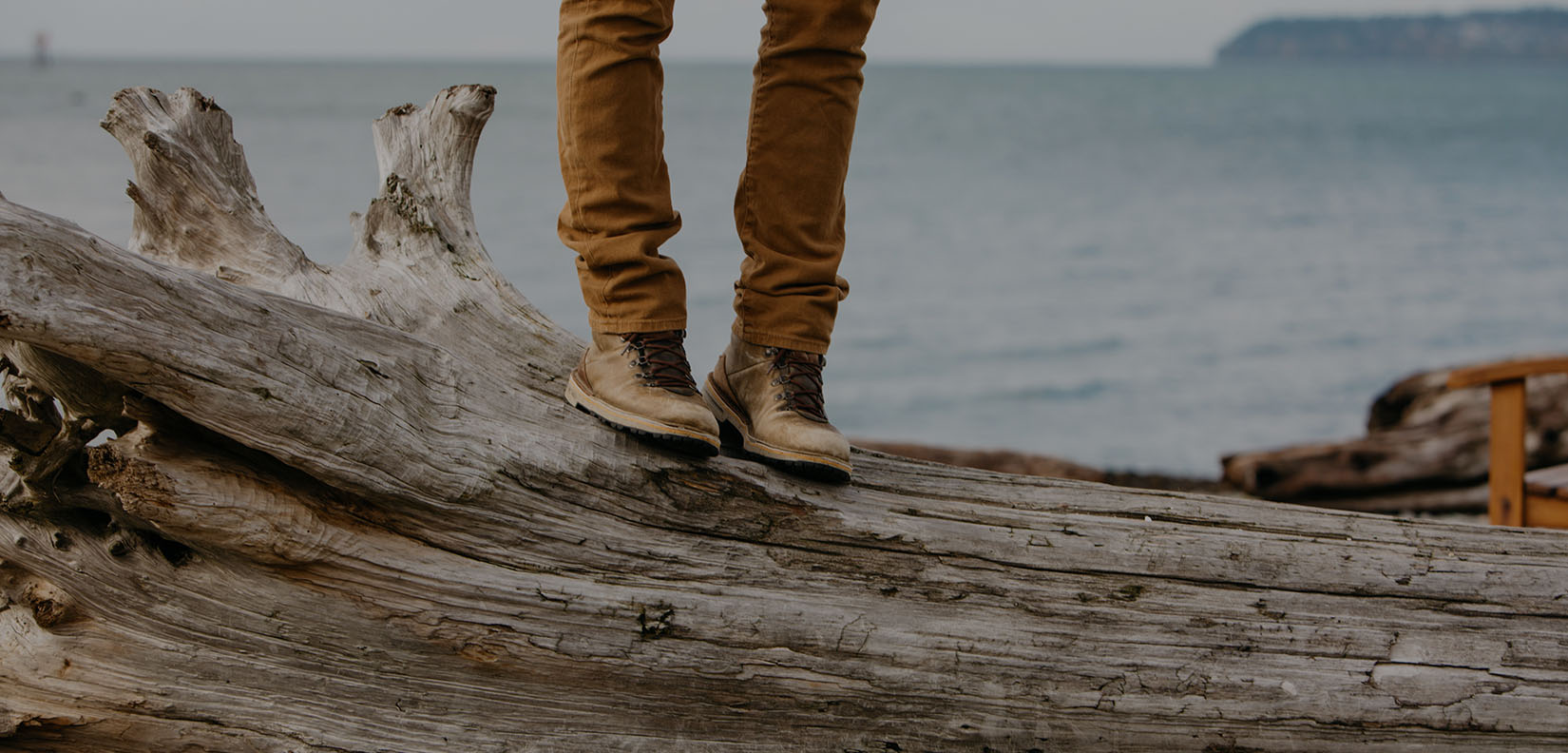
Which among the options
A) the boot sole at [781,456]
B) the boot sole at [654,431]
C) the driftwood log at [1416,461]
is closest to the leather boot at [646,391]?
the boot sole at [654,431]

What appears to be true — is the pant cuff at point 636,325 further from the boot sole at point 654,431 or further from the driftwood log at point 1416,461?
the driftwood log at point 1416,461

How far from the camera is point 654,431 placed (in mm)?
2096

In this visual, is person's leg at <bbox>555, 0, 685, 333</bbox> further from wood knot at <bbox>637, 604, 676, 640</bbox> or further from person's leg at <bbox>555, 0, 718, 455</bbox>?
wood knot at <bbox>637, 604, 676, 640</bbox>

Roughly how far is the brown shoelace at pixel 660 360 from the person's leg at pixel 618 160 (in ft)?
0.07

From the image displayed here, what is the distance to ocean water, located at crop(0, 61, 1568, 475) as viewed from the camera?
499 inches

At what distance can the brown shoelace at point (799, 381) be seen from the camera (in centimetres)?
226

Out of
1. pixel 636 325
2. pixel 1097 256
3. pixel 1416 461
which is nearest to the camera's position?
pixel 636 325

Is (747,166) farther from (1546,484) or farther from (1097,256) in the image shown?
(1097,256)

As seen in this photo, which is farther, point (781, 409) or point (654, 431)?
point (781, 409)

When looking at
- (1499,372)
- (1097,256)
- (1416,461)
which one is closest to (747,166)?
(1499,372)

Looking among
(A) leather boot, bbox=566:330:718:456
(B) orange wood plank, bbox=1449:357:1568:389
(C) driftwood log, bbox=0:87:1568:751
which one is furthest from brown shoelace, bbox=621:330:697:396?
(B) orange wood plank, bbox=1449:357:1568:389

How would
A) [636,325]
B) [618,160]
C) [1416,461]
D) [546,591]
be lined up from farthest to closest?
[1416,461] → [636,325] → [618,160] → [546,591]

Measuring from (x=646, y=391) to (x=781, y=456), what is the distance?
30cm

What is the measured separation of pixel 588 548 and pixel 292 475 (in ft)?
1.71
